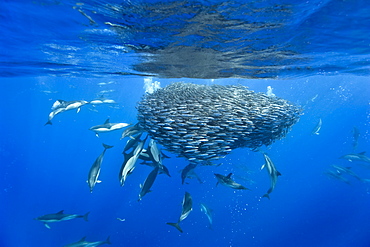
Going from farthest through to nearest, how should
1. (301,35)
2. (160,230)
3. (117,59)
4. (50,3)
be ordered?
(160,230), (117,59), (301,35), (50,3)

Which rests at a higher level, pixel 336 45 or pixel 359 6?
pixel 359 6

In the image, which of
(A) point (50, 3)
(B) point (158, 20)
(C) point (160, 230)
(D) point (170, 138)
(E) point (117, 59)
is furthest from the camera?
(C) point (160, 230)

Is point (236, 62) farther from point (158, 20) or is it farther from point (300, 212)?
point (300, 212)

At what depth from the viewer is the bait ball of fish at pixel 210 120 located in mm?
5930

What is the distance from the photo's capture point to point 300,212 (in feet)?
68.1

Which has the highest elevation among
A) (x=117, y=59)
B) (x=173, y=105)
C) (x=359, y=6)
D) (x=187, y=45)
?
(x=359, y=6)

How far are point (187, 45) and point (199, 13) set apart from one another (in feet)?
9.18

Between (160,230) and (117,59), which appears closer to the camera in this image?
(117,59)

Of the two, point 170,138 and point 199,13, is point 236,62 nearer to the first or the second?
point 199,13

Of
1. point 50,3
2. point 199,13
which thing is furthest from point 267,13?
point 50,3

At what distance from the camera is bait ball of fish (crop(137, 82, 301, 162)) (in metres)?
5.93

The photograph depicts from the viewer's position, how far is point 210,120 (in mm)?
6035

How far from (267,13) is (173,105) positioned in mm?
3793

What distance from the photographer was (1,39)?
858cm
